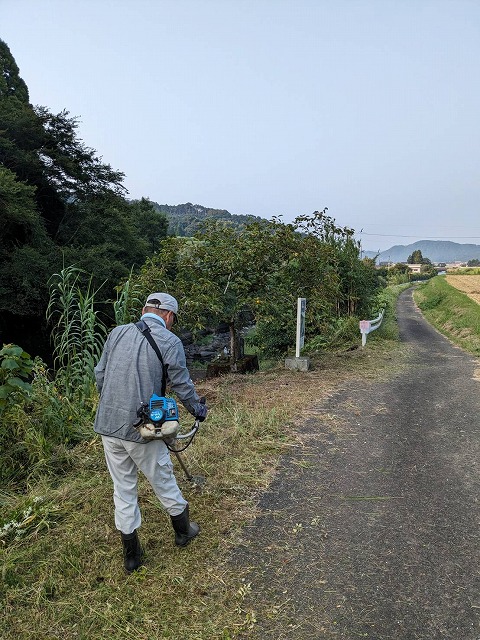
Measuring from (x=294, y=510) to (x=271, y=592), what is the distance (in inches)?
34.1

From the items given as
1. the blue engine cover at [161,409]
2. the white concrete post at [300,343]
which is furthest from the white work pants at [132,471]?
the white concrete post at [300,343]

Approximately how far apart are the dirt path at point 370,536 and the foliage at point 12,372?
86.5 inches

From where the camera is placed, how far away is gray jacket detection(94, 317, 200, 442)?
260 centimetres

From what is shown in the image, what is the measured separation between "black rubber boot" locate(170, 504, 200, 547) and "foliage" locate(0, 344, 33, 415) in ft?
5.81

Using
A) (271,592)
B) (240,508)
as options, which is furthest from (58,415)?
(271,592)

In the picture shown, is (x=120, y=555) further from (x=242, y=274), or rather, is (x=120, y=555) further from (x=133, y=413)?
(x=242, y=274)

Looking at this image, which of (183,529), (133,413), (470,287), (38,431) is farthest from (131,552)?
(470,287)

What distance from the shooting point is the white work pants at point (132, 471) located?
104 inches

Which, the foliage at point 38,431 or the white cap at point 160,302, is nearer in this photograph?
the white cap at point 160,302

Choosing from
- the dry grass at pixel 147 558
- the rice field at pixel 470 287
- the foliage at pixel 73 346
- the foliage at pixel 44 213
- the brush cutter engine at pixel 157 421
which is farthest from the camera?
the rice field at pixel 470 287

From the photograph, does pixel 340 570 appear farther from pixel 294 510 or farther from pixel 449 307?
pixel 449 307

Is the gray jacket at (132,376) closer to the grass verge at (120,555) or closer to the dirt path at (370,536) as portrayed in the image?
the grass verge at (120,555)

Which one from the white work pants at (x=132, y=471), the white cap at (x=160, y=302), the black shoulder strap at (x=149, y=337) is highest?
the white cap at (x=160, y=302)

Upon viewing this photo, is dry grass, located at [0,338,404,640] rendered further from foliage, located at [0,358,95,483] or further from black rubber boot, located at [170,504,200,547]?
foliage, located at [0,358,95,483]
